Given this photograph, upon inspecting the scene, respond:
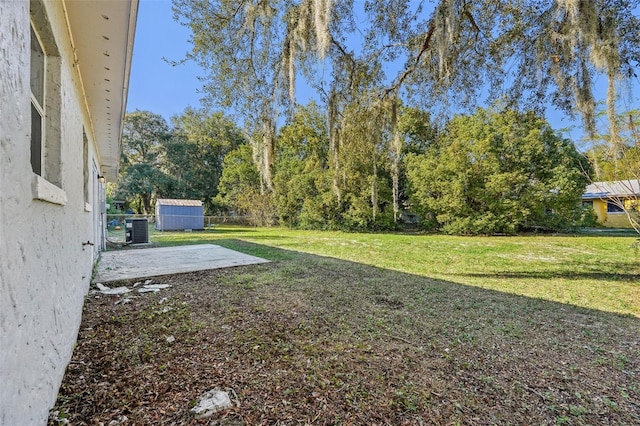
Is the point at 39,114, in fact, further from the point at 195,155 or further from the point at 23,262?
the point at 195,155

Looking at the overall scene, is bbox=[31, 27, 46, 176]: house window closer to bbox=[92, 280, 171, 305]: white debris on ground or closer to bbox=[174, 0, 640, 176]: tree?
bbox=[92, 280, 171, 305]: white debris on ground

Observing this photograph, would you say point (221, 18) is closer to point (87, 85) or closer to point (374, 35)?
point (87, 85)

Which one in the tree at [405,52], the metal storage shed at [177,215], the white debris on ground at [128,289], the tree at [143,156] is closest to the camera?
the tree at [405,52]

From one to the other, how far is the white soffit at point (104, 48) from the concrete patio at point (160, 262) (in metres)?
2.59

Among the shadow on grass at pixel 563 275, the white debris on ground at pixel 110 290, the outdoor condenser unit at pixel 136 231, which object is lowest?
the shadow on grass at pixel 563 275

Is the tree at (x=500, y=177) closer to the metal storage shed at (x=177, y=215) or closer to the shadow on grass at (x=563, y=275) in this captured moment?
the shadow on grass at (x=563, y=275)

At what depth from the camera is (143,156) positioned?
86.5 ft

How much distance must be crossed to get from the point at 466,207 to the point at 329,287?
12.0 m

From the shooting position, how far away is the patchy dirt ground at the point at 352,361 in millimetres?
1753

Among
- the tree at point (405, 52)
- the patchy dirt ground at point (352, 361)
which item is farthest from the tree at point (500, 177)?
the patchy dirt ground at point (352, 361)

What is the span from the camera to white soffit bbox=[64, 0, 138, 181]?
7.28 ft

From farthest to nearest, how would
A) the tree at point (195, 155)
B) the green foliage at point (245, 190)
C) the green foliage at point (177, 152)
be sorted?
the tree at point (195, 155)
the green foliage at point (177, 152)
the green foliage at point (245, 190)

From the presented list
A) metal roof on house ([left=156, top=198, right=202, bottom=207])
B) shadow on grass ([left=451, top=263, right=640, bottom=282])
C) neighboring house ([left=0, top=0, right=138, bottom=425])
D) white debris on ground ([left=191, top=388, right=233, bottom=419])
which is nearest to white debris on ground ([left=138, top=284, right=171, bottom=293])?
neighboring house ([left=0, top=0, right=138, bottom=425])

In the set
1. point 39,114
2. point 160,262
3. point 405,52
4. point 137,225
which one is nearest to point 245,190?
point 137,225
